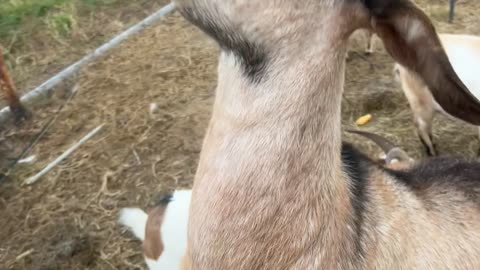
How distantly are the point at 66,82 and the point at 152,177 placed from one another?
1.29 meters

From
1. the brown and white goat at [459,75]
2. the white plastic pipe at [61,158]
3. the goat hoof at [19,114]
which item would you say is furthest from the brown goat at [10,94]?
the brown and white goat at [459,75]

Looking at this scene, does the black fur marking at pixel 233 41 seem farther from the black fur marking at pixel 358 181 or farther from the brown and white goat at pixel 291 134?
the black fur marking at pixel 358 181

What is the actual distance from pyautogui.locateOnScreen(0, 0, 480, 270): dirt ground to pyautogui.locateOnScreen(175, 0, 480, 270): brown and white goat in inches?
78.9

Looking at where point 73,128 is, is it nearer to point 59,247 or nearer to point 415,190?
point 59,247

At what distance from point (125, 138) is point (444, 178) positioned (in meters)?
2.63

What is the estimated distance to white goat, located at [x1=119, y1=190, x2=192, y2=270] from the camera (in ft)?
8.59

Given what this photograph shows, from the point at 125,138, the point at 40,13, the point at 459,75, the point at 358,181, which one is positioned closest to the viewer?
the point at 358,181

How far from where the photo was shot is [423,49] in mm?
1290

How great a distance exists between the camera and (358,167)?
5.44 feet

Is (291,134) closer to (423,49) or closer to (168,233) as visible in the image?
(423,49)

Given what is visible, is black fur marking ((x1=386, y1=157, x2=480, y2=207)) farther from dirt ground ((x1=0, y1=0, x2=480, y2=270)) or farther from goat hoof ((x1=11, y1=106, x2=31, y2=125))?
goat hoof ((x1=11, y1=106, x2=31, y2=125))

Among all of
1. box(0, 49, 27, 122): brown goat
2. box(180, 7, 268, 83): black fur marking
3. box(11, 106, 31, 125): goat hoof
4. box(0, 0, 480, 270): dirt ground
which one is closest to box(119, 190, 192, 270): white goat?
box(0, 0, 480, 270): dirt ground

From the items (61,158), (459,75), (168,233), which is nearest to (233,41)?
(168,233)

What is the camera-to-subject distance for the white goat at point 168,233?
2.62 m
